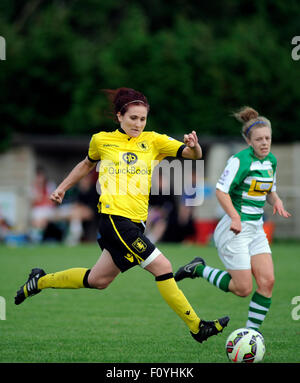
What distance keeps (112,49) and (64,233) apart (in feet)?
26.6

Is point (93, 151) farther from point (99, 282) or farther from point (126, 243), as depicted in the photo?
point (99, 282)

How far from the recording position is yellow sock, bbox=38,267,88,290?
6.32 metres

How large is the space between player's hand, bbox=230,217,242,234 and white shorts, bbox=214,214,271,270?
15.4 inches

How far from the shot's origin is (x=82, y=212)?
1884cm

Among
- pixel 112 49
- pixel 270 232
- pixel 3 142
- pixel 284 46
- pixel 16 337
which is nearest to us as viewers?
pixel 16 337

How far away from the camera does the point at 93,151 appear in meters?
6.34

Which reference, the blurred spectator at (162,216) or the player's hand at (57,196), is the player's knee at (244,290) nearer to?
the player's hand at (57,196)

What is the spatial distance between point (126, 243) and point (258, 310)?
1.37 metres

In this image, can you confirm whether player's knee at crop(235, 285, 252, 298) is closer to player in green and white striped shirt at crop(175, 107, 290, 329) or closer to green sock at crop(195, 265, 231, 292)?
player in green and white striped shirt at crop(175, 107, 290, 329)

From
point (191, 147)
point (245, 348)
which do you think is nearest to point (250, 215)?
point (191, 147)

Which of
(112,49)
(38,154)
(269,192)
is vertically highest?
(112,49)

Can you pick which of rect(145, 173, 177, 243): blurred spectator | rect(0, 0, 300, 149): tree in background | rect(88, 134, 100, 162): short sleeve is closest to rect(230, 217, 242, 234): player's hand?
rect(88, 134, 100, 162): short sleeve
